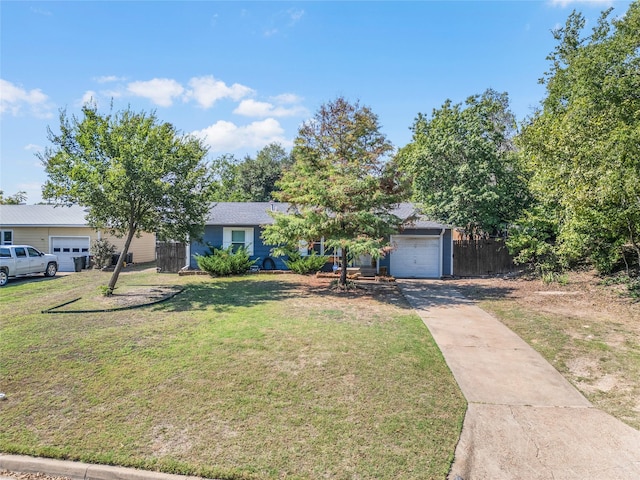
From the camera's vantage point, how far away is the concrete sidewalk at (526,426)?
11.3 feet

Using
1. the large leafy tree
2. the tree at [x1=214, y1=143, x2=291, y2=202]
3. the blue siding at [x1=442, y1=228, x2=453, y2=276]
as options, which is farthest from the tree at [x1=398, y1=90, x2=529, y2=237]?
the tree at [x1=214, y1=143, x2=291, y2=202]

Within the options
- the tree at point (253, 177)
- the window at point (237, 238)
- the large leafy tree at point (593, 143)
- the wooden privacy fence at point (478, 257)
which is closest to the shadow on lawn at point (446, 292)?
the wooden privacy fence at point (478, 257)

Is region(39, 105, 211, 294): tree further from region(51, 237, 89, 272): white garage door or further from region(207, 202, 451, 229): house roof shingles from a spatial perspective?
region(51, 237, 89, 272): white garage door

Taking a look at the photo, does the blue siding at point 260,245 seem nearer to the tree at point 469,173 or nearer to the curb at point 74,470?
the tree at point 469,173

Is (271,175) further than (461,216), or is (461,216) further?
(271,175)

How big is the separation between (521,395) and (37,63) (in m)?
13.2

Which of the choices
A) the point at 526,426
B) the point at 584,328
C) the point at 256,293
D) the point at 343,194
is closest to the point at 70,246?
the point at 256,293

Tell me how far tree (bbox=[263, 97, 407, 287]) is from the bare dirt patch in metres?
4.19

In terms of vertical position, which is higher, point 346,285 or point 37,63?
point 37,63

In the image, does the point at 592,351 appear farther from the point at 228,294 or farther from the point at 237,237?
the point at 237,237

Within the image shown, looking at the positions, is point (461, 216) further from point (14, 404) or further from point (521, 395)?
point (14, 404)

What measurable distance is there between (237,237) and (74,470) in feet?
47.7

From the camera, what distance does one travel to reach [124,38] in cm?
1024

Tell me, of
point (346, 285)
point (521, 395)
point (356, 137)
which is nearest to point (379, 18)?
point (356, 137)
